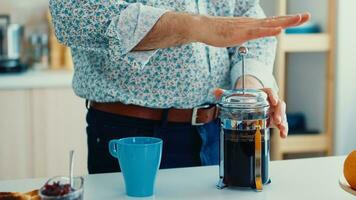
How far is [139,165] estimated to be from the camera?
3.92 ft

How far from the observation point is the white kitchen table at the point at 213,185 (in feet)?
3.93

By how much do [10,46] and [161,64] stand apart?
6.05 ft

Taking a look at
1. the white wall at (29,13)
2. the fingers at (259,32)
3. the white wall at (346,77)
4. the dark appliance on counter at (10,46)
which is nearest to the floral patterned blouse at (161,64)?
the fingers at (259,32)

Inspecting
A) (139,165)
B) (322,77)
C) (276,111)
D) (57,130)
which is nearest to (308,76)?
(322,77)

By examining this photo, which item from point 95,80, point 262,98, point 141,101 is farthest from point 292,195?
point 95,80

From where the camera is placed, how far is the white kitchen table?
1.20m

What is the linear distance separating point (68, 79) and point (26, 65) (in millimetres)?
308

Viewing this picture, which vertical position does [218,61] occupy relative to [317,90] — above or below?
above

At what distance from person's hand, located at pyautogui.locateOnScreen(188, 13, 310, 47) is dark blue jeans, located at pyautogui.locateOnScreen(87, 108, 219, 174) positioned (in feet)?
1.27

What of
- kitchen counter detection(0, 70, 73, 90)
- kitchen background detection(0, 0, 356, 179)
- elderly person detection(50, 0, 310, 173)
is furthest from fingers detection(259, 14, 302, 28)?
kitchen counter detection(0, 70, 73, 90)

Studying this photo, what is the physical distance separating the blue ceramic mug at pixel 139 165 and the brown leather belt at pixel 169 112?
311 mm

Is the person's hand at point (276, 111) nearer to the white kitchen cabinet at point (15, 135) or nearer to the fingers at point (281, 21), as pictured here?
the fingers at point (281, 21)

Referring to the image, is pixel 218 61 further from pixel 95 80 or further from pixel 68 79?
pixel 68 79

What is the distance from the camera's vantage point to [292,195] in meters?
1.20
